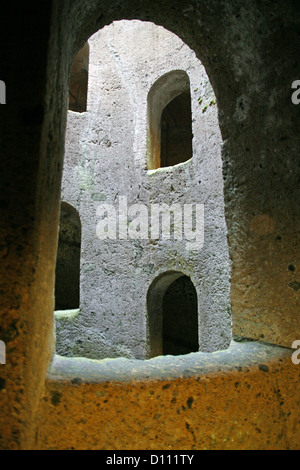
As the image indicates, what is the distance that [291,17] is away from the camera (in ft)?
5.57

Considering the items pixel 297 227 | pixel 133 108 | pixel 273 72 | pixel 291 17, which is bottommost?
pixel 297 227

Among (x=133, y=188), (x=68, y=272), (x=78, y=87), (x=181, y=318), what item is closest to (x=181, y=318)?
(x=181, y=318)

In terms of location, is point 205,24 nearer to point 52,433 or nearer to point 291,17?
point 291,17

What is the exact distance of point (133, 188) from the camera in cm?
567

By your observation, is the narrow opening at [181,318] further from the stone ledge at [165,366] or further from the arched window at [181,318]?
the stone ledge at [165,366]

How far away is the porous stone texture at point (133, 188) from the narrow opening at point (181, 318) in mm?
1964

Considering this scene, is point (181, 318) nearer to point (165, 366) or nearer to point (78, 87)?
point (165, 366)

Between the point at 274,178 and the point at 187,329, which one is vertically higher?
the point at 274,178

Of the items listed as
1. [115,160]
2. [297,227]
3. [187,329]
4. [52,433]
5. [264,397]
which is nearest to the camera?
[52,433]

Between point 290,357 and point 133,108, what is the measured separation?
5.37m

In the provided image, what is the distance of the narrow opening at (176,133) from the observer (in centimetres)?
1088

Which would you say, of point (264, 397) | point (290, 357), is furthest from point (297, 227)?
point (264, 397)

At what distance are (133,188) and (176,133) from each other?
19.9 feet

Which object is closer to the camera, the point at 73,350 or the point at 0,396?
the point at 0,396
